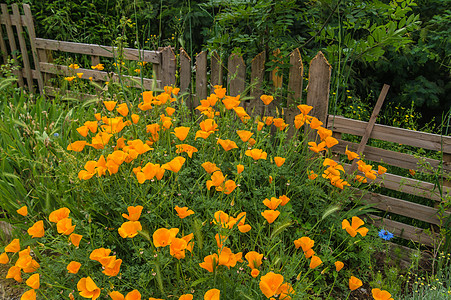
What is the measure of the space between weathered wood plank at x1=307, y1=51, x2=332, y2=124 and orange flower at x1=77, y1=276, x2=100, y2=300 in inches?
80.6

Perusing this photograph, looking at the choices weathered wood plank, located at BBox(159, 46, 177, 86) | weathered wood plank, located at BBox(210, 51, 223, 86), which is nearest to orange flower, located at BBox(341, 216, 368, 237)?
weathered wood plank, located at BBox(210, 51, 223, 86)

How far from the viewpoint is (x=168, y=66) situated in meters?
3.52

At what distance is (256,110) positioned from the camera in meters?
3.19

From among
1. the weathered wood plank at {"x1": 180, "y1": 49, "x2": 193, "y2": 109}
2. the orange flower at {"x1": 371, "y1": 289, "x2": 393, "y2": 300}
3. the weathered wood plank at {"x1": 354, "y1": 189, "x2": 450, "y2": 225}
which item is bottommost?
the weathered wood plank at {"x1": 354, "y1": 189, "x2": 450, "y2": 225}

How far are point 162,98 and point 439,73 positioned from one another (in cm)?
380

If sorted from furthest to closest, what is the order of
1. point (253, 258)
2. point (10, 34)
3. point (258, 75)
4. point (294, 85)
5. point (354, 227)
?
point (10, 34) → point (258, 75) → point (294, 85) → point (354, 227) → point (253, 258)

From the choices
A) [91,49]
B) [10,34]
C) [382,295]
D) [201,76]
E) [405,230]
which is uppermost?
[10,34]

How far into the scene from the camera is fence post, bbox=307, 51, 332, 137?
2660 millimetres

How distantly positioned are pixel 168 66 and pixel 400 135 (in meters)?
2.20

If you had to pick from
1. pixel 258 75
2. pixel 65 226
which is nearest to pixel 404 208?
pixel 258 75

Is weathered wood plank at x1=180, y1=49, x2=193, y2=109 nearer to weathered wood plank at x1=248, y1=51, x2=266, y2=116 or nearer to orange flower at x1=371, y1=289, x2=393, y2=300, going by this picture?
weathered wood plank at x1=248, y1=51, x2=266, y2=116

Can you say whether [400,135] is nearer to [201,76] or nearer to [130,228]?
[201,76]

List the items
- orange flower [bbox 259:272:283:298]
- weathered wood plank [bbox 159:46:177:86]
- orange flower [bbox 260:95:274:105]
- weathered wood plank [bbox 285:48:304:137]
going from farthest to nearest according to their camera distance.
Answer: weathered wood plank [bbox 159:46:177:86] → weathered wood plank [bbox 285:48:304:137] → orange flower [bbox 260:95:274:105] → orange flower [bbox 259:272:283:298]

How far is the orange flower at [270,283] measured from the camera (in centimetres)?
121
